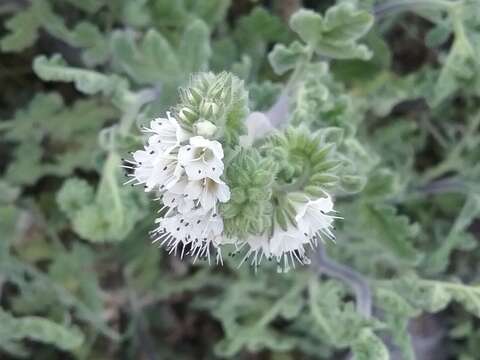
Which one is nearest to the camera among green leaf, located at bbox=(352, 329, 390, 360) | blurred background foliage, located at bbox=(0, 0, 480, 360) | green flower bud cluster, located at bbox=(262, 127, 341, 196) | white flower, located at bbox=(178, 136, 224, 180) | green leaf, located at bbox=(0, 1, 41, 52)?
white flower, located at bbox=(178, 136, 224, 180)

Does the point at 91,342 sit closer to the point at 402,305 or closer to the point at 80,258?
the point at 80,258

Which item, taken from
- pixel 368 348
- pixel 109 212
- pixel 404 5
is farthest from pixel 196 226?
pixel 404 5

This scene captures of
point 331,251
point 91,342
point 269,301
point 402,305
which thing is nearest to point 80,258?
point 91,342

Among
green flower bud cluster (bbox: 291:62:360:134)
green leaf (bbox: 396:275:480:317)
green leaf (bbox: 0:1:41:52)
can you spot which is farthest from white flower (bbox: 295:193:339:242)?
green leaf (bbox: 0:1:41:52)

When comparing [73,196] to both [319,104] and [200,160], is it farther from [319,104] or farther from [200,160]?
[200,160]

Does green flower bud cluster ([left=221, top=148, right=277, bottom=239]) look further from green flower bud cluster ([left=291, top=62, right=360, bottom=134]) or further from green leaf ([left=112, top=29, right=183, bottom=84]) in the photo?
green leaf ([left=112, top=29, right=183, bottom=84])

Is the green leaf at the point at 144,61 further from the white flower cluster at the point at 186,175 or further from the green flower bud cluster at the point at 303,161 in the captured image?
the white flower cluster at the point at 186,175

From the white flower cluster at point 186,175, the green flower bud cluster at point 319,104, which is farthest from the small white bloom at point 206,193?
the green flower bud cluster at point 319,104
